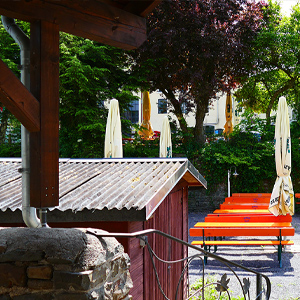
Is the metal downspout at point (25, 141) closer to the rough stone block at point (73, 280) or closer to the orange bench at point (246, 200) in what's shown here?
the rough stone block at point (73, 280)

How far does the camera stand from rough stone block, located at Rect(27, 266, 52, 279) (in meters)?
2.60

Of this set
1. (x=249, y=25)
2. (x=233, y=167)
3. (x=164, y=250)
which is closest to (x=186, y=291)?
(x=164, y=250)

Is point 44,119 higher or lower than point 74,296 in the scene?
higher

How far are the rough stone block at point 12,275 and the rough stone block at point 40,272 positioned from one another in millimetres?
49

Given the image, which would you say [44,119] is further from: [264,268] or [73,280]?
[264,268]

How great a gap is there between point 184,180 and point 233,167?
11.0m

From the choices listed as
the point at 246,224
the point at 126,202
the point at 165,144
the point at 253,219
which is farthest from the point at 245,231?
the point at 126,202

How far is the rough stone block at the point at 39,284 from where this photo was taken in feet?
8.52

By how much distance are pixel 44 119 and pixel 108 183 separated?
120 inches

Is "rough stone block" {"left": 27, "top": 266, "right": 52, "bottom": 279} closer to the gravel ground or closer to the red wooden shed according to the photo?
the red wooden shed

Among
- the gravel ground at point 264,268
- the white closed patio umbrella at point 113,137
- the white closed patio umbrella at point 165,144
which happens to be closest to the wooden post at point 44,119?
the gravel ground at point 264,268

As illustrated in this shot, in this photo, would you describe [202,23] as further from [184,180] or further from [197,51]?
[184,180]

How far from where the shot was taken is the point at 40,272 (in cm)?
261

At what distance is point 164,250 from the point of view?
7.30 meters
